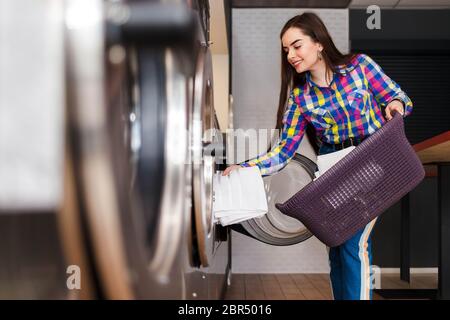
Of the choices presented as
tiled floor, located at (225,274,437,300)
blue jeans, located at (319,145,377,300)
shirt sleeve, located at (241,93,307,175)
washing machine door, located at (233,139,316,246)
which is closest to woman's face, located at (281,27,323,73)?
shirt sleeve, located at (241,93,307,175)

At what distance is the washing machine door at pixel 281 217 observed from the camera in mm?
2229

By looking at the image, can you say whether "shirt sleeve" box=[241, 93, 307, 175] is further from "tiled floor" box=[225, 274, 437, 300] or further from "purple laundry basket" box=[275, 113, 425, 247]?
"tiled floor" box=[225, 274, 437, 300]

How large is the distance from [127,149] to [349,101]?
1.07 metres

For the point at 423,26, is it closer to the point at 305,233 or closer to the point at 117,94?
the point at 305,233

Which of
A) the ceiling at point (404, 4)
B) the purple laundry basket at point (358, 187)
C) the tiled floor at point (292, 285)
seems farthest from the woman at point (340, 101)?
the ceiling at point (404, 4)

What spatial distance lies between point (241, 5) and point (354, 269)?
9.51ft

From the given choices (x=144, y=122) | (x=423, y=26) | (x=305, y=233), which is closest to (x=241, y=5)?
(x=423, y=26)

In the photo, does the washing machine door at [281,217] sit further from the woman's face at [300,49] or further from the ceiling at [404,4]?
the ceiling at [404,4]

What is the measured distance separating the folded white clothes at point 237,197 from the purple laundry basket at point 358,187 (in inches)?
2.8

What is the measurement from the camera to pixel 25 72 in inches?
15.4

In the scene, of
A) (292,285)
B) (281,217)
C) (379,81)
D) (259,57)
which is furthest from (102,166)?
(259,57)

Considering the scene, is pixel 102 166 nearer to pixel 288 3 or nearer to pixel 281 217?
pixel 281 217

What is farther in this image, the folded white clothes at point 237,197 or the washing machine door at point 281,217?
the washing machine door at point 281,217

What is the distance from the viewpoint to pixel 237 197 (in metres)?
1.31
